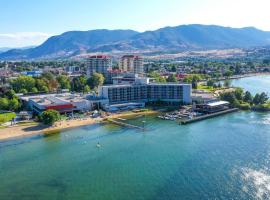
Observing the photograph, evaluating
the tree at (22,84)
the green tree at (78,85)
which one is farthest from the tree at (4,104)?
the green tree at (78,85)

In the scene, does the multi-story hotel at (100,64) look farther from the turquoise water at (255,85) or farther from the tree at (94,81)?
the turquoise water at (255,85)

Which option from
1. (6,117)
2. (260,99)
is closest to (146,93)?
(260,99)

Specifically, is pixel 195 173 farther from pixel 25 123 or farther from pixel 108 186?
pixel 25 123

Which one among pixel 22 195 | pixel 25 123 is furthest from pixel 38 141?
pixel 22 195

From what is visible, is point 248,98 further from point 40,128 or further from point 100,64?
point 100,64

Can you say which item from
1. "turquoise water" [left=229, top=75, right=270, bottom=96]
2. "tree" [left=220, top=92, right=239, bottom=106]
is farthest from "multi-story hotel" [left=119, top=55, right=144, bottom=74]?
"tree" [left=220, top=92, right=239, bottom=106]

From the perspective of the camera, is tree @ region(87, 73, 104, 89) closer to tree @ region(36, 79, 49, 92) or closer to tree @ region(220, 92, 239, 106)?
tree @ region(36, 79, 49, 92)
